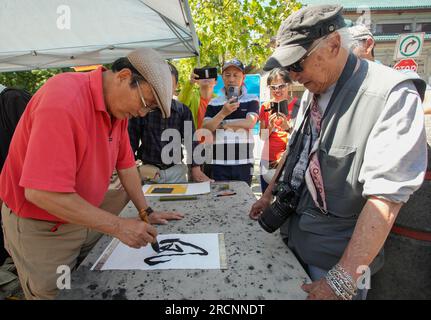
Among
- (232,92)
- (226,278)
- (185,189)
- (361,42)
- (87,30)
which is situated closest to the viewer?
(226,278)

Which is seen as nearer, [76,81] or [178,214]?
A: [76,81]

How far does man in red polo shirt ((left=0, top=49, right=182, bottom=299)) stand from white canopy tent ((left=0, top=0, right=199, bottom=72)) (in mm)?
1756

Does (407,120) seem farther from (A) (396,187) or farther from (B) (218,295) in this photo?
(B) (218,295)

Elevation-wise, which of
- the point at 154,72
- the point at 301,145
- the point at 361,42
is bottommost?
the point at 301,145

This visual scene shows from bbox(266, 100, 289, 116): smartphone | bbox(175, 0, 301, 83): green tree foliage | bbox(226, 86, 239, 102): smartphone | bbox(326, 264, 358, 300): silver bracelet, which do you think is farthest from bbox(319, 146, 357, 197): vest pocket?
bbox(175, 0, 301, 83): green tree foliage

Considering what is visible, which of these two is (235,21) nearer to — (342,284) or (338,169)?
(338,169)

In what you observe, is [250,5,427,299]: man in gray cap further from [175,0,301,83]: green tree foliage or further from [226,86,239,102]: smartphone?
[175,0,301,83]: green tree foliage

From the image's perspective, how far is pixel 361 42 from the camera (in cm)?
192

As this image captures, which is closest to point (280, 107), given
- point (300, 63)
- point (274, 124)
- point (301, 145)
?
point (274, 124)

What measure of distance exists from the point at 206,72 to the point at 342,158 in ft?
7.89

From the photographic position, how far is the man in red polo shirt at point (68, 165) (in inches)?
43.2
